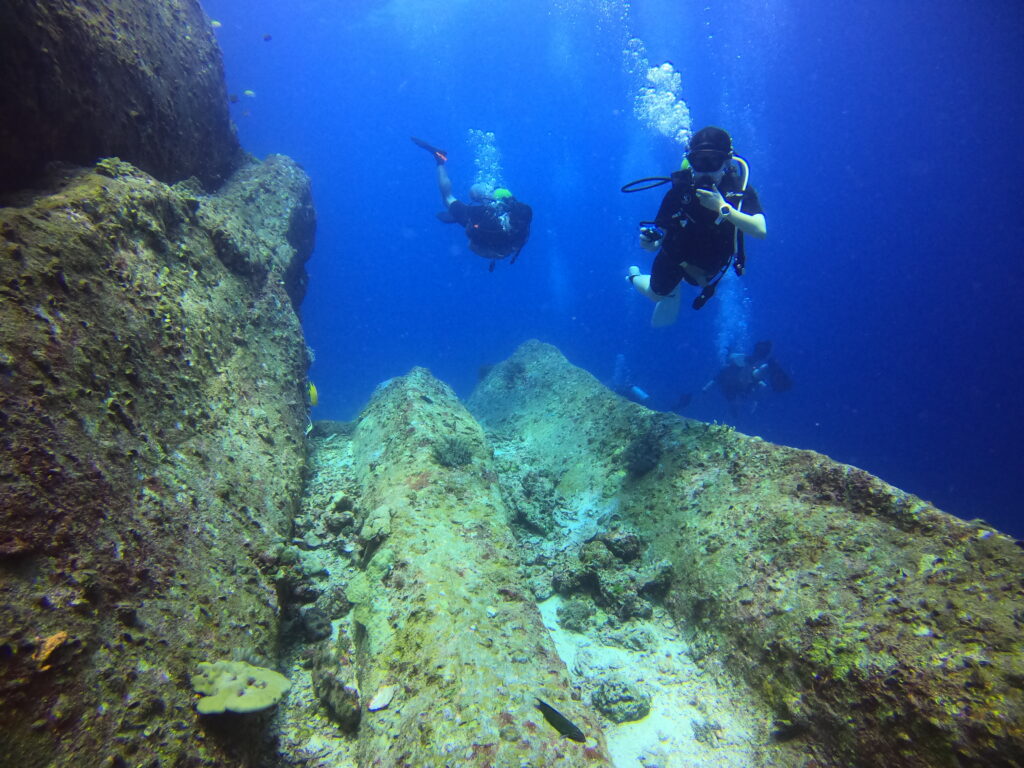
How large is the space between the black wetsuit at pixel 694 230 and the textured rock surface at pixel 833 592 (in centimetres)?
226

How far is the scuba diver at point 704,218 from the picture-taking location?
4926mm

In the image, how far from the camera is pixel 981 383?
205 feet

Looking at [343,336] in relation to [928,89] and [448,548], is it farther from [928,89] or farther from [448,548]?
[928,89]

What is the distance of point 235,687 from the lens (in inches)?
88.5

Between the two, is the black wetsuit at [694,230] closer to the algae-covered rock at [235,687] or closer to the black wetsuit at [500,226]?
the algae-covered rock at [235,687]

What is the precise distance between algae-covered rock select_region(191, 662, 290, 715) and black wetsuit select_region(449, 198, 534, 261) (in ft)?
35.2

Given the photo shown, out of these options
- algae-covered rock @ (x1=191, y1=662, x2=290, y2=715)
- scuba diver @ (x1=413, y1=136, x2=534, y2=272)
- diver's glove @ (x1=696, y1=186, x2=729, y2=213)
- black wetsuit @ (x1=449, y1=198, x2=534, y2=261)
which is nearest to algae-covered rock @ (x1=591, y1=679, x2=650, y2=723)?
algae-covered rock @ (x1=191, y1=662, x2=290, y2=715)

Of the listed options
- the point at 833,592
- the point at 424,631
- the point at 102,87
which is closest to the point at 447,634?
the point at 424,631

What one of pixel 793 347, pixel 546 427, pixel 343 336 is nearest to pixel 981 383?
pixel 793 347

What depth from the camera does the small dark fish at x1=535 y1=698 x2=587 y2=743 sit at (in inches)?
92.7

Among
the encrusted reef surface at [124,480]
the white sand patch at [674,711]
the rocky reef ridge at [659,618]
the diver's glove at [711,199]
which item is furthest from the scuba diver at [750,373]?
the encrusted reef surface at [124,480]

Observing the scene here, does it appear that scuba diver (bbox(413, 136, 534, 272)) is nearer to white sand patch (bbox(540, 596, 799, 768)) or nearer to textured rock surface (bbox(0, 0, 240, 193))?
textured rock surface (bbox(0, 0, 240, 193))

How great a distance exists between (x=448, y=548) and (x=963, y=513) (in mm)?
45446

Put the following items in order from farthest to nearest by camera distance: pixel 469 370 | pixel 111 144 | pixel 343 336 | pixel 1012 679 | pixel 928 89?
pixel 343 336 < pixel 469 370 < pixel 928 89 < pixel 111 144 < pixel 1012 679
